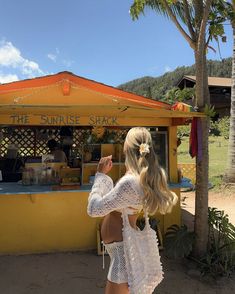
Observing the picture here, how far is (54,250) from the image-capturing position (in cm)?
504

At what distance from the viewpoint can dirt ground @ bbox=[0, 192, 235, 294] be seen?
3.86 m

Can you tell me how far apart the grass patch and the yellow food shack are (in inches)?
216

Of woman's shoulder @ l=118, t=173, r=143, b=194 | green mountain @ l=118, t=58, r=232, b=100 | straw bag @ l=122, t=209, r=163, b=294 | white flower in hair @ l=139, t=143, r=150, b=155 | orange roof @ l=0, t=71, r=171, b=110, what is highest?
green mountain @ l=118, t=58, r=232, b=100

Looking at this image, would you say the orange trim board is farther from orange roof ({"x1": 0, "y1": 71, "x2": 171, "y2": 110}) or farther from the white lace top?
the white lace top

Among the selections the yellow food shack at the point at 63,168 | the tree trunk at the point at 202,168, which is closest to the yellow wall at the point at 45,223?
the yellow food shack at the point at 63,168

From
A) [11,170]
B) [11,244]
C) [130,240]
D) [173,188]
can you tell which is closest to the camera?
[130,240]

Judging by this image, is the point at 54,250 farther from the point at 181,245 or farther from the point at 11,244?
the point at 181,245

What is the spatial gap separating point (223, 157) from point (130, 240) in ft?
52.5

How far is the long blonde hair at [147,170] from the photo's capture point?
204 centimetres

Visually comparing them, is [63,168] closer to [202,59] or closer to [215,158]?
[202,59]

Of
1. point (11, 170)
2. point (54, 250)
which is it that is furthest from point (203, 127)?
point (11, 170)

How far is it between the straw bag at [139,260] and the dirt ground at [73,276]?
1799mm

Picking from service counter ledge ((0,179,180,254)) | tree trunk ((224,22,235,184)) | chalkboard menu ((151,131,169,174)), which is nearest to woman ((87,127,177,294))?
service counter ledge ((0,179,180,254))

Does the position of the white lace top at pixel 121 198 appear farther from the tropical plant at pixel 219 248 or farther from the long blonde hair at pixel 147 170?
the tropical plant at pixel 219 248
